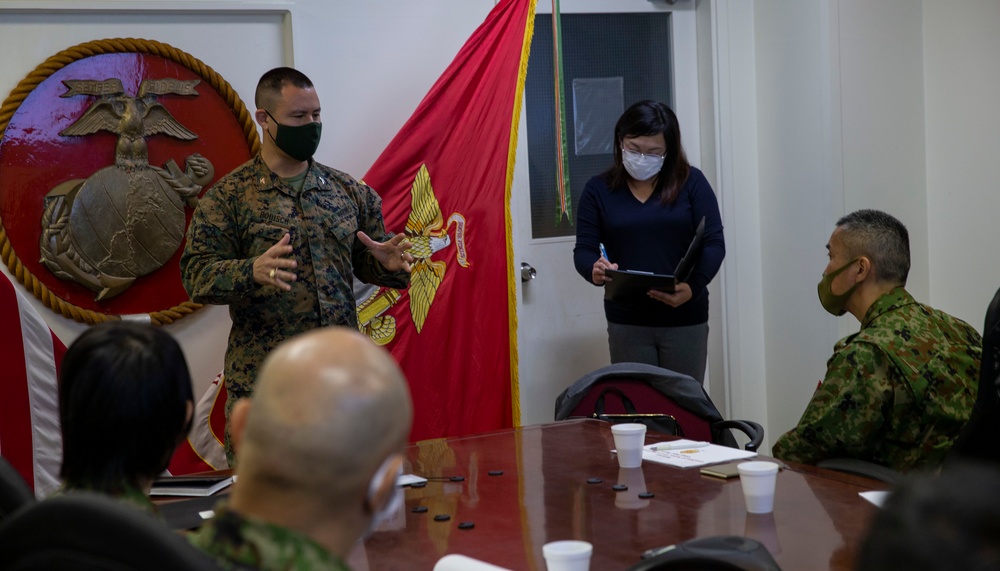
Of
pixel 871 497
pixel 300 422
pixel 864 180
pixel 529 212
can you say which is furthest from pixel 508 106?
pixel 300 422

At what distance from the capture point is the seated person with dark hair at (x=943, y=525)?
557mm

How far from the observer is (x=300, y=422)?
0.87 metres

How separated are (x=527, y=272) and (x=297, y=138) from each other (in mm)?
1530

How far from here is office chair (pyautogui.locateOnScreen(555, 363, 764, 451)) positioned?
286 centimetres

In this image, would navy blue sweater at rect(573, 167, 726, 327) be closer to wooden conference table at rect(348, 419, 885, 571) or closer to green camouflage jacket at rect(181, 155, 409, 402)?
green camouflage jacket at rect(181, 155, 409, 402)

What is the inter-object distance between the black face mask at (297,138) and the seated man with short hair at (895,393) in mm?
1437

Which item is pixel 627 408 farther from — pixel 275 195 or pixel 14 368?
pixel 14 368

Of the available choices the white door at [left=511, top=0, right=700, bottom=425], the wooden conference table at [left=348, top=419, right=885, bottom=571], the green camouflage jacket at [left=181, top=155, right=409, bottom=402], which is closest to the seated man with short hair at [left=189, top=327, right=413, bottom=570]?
the wooden conference table at [left=348, top=419, right=885, bottom=571]

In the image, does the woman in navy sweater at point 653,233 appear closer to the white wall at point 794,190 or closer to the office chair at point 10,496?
the white wall at point 794,190

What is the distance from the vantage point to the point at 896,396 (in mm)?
2248

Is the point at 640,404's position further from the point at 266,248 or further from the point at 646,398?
the point at 266,248

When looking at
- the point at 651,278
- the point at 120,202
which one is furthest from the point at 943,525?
the point at 120,202

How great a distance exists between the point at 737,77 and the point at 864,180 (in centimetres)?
68

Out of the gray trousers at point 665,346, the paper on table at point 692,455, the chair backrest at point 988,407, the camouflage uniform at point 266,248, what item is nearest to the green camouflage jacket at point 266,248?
the camouflage uniform at point 266,248
